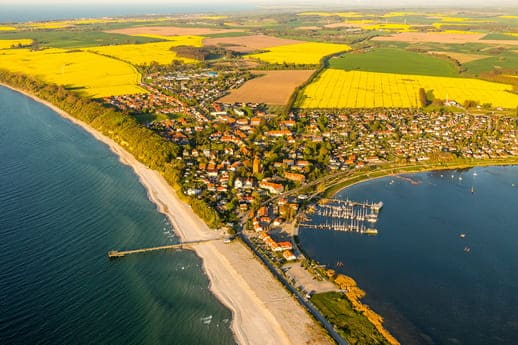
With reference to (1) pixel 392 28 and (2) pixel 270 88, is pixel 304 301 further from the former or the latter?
(1) pixel 392 28

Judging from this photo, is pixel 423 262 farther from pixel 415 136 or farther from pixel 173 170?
pixel 415 136

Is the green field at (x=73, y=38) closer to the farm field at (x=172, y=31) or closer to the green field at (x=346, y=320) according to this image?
the farm field at (x=172, y=31)

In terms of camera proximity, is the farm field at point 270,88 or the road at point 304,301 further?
the farm field at point 270,88

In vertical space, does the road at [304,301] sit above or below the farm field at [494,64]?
below

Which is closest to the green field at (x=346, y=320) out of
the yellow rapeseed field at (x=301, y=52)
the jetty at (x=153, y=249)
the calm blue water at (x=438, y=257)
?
the calm blue water at (x=438, y=257)

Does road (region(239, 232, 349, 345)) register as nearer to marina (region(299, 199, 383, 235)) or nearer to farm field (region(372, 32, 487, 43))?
marina (region(299, 199, 383, 235))

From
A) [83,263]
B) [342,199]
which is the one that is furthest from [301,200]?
[83,263]

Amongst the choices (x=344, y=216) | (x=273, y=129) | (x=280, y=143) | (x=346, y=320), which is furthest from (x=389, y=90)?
(x=346, y=320)
